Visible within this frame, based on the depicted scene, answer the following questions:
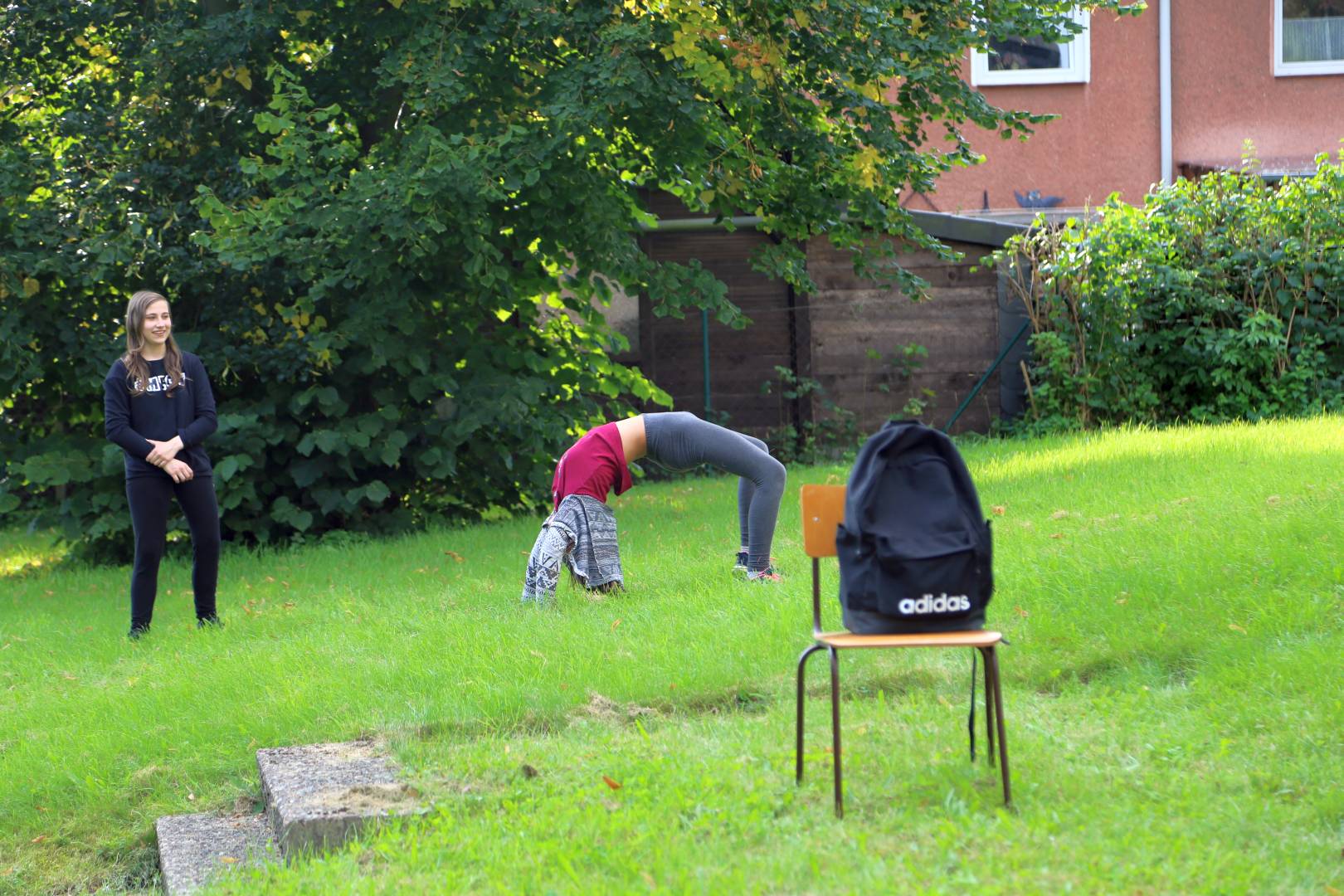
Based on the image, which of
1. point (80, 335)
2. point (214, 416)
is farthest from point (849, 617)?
point (80, 335)

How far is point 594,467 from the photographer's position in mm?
8141

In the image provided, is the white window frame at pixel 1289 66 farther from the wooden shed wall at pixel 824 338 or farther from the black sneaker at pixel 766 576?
the black sneaker at pixel 766 576

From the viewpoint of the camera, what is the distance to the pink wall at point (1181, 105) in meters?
19.6

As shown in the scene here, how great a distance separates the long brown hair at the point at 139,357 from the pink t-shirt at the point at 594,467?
2.35 metres

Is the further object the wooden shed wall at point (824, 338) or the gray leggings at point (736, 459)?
the wooden shed wall at point (824, 338)

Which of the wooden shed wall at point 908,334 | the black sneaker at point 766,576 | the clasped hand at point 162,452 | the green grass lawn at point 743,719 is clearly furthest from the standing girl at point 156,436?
the wooden shed wall at point 908,334

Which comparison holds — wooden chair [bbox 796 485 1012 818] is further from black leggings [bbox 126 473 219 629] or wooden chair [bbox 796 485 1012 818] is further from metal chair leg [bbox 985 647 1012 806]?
black leggings [bbox 126 473 219 629]

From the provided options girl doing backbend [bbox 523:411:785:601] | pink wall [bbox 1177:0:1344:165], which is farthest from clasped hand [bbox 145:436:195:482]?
pink wall [bbox 1177:0:1344:165]

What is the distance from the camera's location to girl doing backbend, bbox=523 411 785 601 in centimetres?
802

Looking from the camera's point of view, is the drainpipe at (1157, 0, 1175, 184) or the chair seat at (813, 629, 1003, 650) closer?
the chair seat at (813, 629, 1003, 650)

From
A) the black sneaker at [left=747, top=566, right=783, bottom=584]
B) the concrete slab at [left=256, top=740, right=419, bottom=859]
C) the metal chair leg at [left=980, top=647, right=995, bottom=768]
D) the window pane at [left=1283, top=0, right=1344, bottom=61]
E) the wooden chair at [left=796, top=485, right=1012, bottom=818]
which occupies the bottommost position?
the concrete slab at [left=256, top=740, right=419, bottom=859]

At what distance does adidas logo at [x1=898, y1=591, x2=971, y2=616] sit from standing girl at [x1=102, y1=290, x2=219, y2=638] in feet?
17.4

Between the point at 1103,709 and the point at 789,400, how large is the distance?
37.6 ft

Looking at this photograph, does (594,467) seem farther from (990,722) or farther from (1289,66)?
(1289,66)
